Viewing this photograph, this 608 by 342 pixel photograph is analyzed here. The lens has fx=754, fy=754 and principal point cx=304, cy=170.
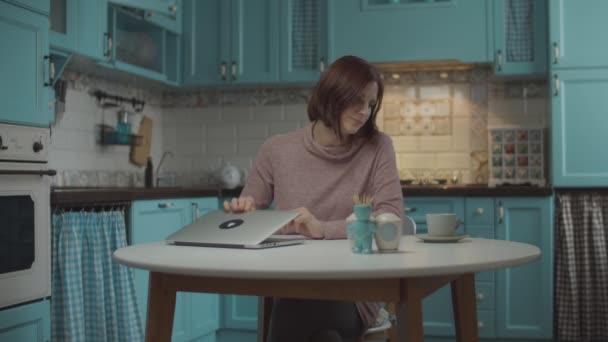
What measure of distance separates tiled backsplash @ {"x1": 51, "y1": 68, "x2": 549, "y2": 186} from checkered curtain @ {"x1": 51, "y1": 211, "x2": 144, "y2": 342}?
3.07ft

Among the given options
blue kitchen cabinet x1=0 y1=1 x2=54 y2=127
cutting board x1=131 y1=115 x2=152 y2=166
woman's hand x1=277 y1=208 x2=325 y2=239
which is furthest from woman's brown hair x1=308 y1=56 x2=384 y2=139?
cutting board x1=131 y1=115 x2=152 y2=166

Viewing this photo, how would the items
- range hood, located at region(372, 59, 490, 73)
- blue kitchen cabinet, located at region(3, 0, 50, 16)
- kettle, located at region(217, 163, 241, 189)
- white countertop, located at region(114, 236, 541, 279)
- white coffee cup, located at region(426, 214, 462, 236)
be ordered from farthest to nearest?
kettle, located at region(217, 163, 241, 189), range hood, located at region(372, 59, 490, 73), blue kitchen cabinet, located at region(3, 0, 50, 16), white coffee cup, located at region(426, 214, 462, 236), white countertop, located at region(114, 236, 541, 279)

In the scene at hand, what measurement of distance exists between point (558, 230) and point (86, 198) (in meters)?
2.43

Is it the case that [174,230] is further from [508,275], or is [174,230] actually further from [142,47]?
[508,275]

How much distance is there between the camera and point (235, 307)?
13.9 feet

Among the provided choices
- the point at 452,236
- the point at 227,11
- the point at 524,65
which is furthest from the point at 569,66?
the point at 452,236

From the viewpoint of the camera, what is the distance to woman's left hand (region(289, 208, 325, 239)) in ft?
6.36

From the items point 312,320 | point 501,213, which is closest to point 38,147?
point 312,320

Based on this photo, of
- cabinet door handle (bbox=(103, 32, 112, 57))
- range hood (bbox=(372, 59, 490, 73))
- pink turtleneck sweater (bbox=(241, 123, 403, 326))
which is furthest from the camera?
range hood (bbox=(372, 59, 490, 73))

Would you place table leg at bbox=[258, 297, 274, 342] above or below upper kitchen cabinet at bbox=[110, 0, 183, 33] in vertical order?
below

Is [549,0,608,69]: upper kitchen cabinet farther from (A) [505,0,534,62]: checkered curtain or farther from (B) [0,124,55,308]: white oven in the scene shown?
(B) [0,124,55,308]: white oven

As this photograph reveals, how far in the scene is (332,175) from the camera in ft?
7.29

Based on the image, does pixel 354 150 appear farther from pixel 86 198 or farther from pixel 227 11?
pixel 227 11

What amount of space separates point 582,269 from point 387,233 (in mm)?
2639
